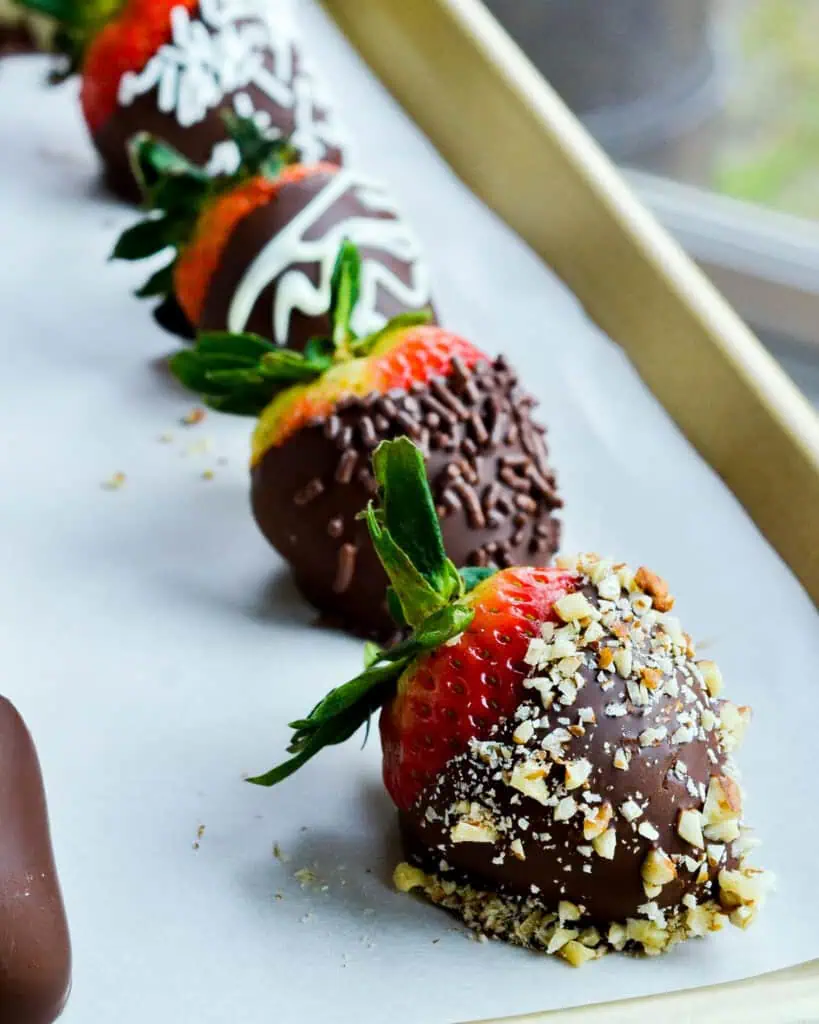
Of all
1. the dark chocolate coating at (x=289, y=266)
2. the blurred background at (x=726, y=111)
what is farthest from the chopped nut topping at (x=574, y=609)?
the blurred background at (x=726, y=111)

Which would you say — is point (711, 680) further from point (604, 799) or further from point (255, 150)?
point (255, 150)

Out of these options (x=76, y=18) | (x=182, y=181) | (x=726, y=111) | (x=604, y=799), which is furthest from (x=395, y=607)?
(x=726, y=111)

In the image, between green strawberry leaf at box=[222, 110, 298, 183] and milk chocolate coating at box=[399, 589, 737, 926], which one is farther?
green strawberry leaf at box=[222, 110, 298, 183]

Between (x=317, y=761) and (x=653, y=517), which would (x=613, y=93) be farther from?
(x=317, y=761)

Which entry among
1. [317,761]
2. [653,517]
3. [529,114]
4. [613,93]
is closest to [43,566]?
[317,761]

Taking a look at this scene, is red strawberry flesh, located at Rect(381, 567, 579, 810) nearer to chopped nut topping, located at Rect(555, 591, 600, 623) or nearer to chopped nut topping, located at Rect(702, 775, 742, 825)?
chopped nut topping, located at Rect(555, 591, 600, 623)

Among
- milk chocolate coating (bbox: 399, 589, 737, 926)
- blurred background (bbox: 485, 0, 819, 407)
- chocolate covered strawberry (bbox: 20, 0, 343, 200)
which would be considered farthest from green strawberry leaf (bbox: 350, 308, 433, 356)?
blurred background (bbox: 485, 0, 819, 407)
